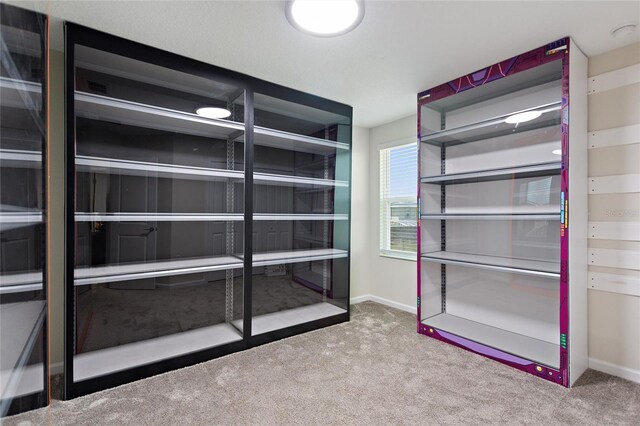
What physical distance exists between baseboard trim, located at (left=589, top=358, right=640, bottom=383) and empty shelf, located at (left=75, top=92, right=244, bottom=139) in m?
3.39

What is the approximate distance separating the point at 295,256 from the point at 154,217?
1.38m

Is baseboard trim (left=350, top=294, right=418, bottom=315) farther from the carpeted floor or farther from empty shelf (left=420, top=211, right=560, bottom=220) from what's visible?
empty shelf (left=420, top=211, right=560, bottom=220)

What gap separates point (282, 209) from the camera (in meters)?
3.13

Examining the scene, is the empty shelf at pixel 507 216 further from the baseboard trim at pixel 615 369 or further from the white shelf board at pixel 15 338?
the white shelf board at pixel 15 338

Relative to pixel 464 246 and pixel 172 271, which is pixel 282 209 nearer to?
pixel 172 271

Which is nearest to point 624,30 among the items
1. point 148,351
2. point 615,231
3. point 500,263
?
point 615,231

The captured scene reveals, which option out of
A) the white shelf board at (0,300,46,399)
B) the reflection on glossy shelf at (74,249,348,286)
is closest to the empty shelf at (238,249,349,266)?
the reflection on glossy shelf at (74,249,348,286)

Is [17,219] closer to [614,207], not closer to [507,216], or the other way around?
[507,216]

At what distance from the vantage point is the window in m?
3.70

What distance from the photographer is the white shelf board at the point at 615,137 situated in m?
2.15

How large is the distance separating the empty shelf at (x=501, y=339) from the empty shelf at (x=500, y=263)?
0.64m

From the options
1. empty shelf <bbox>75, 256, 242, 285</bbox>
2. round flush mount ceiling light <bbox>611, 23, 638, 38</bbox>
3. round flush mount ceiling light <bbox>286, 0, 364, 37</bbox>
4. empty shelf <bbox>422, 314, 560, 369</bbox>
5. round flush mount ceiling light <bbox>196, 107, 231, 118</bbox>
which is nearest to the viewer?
round flush mount ceiling light <bbox>286, 0, 364, 37</bbox>

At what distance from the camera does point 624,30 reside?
78.4 inches

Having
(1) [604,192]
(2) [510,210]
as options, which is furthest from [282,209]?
(1) [604,192]
